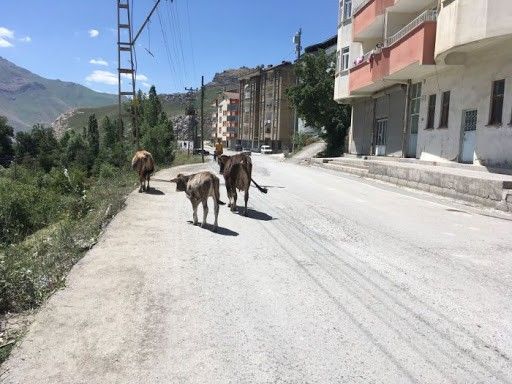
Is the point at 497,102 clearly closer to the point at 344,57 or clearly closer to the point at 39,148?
the point at 344,57

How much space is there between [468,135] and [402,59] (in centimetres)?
460

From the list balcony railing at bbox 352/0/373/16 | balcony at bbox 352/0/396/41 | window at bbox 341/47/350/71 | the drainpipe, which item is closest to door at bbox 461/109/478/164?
the drainpipe

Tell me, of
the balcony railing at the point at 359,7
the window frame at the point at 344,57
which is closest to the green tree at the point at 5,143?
the window frame at the point at 344,57

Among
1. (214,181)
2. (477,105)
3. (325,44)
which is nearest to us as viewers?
(214,181)

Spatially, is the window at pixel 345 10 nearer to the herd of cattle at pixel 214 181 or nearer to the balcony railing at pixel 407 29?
the balcony railing at pixel 407 29

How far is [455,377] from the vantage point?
11.8 ft

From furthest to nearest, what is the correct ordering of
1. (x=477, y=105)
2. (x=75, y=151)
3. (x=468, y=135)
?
(x=75, y=151), (x=468, y=135), (x=477, y=105)

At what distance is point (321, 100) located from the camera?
44719 millimetres

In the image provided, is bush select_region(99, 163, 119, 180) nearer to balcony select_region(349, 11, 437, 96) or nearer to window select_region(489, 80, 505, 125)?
balcony select_region(349, 11, 437, 96)

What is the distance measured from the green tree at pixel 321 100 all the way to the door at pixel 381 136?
1506 centimetres

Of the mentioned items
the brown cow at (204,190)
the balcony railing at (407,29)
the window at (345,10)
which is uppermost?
the window at (345,10)

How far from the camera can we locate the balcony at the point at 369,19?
81.6ft

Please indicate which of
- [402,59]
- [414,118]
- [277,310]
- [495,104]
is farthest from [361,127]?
[277,310]

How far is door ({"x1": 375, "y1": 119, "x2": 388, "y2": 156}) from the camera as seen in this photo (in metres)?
28.1
